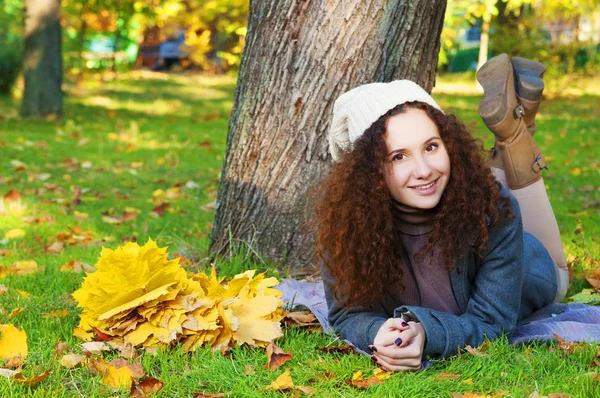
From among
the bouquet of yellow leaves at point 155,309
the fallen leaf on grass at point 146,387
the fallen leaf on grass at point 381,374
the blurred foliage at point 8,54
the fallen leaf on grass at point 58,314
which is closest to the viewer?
the fallen leaf on grass at point 146,387

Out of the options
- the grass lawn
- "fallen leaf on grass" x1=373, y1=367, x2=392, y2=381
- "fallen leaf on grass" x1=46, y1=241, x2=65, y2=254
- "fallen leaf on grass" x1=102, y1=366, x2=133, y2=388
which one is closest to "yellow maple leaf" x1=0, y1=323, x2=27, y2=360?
the grass lawn

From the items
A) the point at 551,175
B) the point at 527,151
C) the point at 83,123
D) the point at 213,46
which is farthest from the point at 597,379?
→ the point at 213,46

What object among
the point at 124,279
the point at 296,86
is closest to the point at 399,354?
the point at 124,279

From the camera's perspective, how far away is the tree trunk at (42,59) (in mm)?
10906

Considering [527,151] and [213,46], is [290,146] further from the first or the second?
[213,46]

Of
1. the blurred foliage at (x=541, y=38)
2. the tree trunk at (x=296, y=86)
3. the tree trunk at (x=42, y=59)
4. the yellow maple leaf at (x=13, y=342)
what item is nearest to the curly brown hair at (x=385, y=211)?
the tree trunk at (x=296, y=86)

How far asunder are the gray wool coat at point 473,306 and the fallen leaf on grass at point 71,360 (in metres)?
0.94

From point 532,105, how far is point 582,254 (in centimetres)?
105

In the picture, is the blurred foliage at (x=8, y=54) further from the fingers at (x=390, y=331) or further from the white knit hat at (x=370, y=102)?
the fingers at (x=390, y=331)

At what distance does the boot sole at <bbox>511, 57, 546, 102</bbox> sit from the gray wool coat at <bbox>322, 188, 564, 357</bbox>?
91 cm

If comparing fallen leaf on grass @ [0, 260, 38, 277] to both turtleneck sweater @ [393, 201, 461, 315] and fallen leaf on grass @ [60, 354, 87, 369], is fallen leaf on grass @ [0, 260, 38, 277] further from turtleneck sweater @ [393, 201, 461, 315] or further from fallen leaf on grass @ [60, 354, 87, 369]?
turtleneck sweater @ [393, 201, 461, 315]

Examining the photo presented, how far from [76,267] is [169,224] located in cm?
131

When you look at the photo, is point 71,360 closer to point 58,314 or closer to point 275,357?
point 58,314

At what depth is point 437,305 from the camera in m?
2.82
